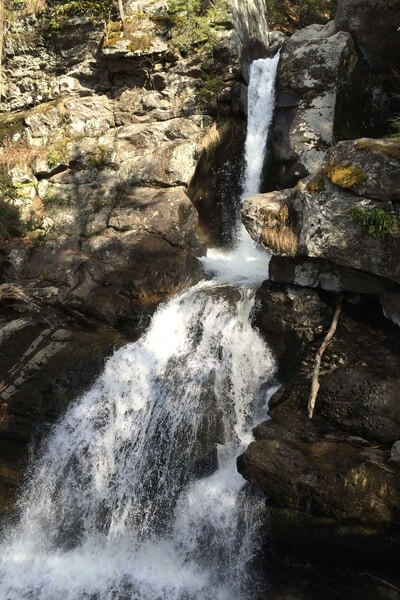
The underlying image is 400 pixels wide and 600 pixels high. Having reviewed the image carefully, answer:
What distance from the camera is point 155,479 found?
7008 millimetres

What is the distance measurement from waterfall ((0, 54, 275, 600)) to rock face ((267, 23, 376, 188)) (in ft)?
14.4

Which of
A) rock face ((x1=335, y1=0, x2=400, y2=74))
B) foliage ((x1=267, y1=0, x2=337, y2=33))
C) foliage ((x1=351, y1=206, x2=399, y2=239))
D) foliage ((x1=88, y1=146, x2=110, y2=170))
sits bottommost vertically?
foliage ((x1=351, y1=206, x2=399, y2=239))

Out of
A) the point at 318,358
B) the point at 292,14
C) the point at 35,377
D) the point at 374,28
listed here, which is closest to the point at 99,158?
the point at 35,377

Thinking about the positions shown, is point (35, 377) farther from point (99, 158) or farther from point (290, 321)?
point (99, 158)

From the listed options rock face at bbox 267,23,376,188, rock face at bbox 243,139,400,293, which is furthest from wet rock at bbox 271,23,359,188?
rock face at bbox 243,139,400,293

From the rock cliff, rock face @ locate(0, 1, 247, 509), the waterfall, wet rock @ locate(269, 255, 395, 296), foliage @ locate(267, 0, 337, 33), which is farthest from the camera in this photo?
foliage @ locate(267, 0, 337, 33)

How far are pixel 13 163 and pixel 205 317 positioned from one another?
8361 mm

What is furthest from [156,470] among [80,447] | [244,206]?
[244,206]

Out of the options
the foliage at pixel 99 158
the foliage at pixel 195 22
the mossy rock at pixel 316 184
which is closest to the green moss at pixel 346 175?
the mossy rock at pixel 316 184

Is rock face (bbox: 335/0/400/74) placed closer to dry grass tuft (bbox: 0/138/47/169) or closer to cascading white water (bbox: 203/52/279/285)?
cascading white water (bbox: 203/52/279/285)

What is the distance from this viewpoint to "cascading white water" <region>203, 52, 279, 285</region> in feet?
37.4

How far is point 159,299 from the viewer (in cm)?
1038

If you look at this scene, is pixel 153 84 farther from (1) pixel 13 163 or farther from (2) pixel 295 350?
(2) pixel 295 350

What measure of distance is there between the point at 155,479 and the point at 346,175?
214 inches
